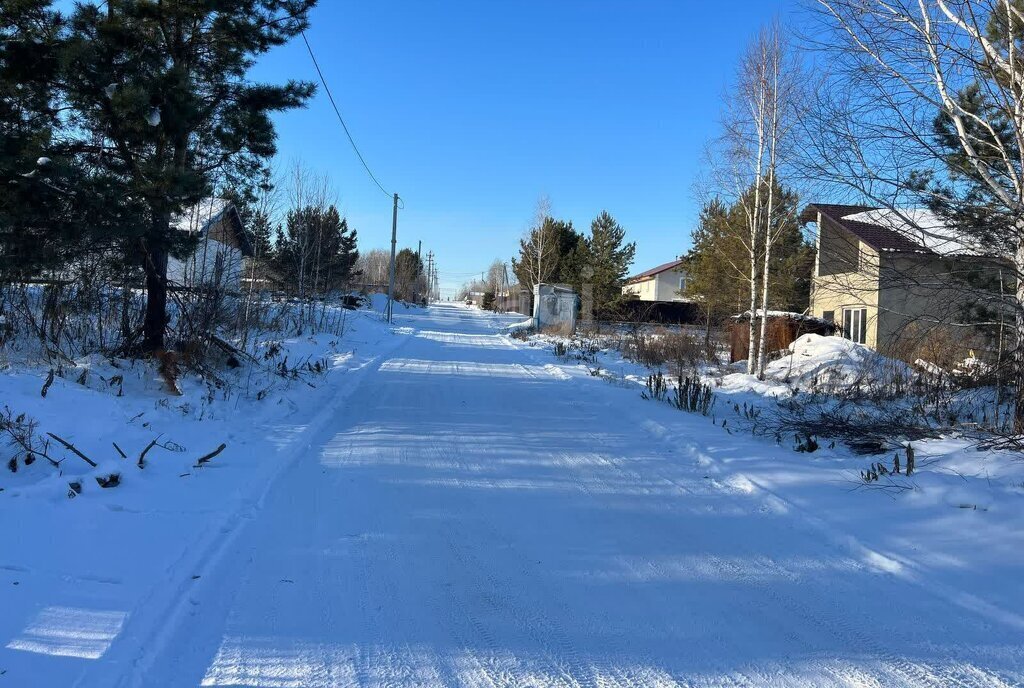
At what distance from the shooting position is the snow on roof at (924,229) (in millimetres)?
7766

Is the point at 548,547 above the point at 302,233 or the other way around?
the other way around

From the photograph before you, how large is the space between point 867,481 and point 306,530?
16.4ft

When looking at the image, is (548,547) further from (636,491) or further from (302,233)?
(302,233)

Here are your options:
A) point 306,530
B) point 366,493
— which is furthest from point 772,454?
point 306,530

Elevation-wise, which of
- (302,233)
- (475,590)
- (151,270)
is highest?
(302,233)

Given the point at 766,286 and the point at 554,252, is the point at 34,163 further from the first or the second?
the point at 554,252

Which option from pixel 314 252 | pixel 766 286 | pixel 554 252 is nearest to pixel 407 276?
pixel 554 252

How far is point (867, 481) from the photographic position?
6.29 metres

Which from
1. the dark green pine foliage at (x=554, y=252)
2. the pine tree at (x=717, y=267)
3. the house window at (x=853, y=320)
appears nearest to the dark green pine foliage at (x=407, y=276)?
the dark green pine foliage at (x=554, y=252)

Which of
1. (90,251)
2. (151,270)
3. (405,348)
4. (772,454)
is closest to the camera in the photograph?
(772,454)

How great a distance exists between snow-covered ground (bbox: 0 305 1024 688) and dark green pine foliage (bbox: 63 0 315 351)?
265 centimetres

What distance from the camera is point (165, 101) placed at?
8.35 metres

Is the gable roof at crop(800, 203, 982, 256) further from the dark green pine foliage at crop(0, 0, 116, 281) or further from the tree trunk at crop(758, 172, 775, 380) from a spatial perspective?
the dark green pine foliage at crop(0, 0, 116, 281)

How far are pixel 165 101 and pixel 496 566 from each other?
7278 millimetres
